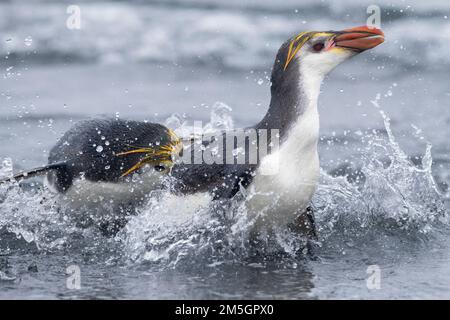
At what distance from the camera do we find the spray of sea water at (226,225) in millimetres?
4695

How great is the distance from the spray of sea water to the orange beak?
96 cm

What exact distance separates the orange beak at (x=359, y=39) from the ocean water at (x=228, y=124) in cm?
100

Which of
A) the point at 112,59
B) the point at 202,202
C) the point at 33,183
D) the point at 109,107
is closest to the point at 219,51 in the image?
the point at 112,59

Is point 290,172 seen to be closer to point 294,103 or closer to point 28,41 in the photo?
point 294,103

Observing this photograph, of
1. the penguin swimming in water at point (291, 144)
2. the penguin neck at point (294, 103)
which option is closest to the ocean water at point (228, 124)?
the penguin swimming in water at point (291, 144)

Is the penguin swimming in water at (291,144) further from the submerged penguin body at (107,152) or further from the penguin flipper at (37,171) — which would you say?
the penguin flipper at (37,171)

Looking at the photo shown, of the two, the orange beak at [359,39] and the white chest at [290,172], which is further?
the orange beak at [359,39]

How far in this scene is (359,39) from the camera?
4738 mm

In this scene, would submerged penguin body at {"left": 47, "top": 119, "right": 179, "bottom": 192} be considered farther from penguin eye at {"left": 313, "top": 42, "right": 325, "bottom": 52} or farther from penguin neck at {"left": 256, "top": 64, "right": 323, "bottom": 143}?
penguin eye at {"left": 313, "top": 42, "right": 325, "bottom": 52}

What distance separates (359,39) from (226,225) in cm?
121

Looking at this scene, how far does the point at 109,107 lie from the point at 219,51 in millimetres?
1888
